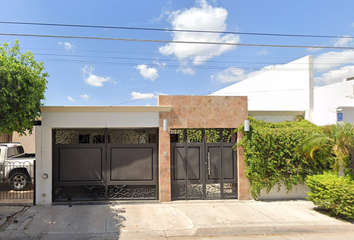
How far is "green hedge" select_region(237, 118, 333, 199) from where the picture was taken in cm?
701

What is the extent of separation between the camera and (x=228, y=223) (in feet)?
17.7

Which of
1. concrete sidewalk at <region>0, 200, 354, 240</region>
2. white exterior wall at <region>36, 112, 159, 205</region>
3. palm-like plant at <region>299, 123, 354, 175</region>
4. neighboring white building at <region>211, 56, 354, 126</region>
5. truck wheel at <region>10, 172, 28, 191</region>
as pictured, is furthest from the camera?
neighboring white building at <region>211, 56, 354, 126</region>

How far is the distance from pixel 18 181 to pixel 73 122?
3.72m

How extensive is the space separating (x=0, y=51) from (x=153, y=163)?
537cm

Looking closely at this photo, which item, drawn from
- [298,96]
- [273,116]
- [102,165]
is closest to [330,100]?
[298,96]

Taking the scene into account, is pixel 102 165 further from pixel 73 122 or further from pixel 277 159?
pixel 277 159

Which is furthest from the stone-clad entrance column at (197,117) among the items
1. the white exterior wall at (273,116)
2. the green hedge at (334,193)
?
the white exterior wall at (273,116)

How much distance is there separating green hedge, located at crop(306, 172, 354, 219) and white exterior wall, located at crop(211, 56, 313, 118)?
640cm

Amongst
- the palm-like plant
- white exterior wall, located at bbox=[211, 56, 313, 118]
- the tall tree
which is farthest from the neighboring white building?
the tall tree

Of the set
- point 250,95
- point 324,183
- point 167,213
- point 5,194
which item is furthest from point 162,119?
point 250,95

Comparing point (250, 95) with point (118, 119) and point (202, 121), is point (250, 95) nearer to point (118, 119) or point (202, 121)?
point (202, 121)

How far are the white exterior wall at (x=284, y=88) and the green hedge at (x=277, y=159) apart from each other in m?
5.22

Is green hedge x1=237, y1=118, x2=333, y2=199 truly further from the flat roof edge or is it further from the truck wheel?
the truck wheel

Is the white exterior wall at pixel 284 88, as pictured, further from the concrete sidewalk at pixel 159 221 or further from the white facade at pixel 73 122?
the white facade at pixel 73 122
